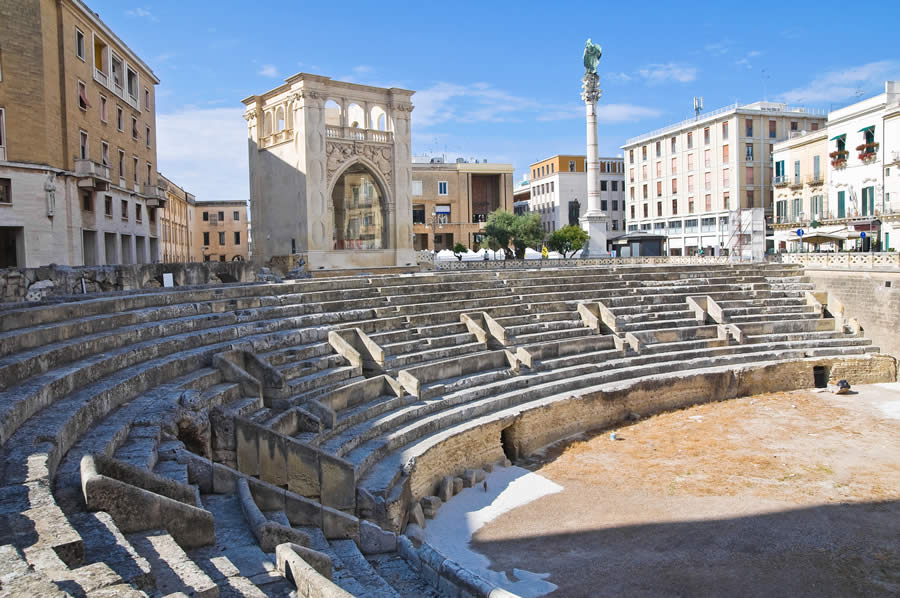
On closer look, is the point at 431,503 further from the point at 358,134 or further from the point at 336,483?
the point at 358,134

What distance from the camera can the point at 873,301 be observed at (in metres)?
21.8

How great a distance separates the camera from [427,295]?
17719 mm

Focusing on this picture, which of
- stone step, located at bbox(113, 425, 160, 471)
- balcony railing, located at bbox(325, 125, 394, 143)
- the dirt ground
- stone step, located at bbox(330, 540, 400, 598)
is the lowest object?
the dirt ground

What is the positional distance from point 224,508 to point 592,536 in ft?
17.8

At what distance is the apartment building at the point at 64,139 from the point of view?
868 inches

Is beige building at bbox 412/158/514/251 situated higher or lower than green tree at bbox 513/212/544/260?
higher

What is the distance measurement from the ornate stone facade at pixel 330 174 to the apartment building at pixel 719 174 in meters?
22.9

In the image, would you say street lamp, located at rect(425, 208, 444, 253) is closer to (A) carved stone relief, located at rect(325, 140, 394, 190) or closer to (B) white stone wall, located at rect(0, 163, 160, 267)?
(A) carved stone relief, located at rect(325, 140, 394, 190)

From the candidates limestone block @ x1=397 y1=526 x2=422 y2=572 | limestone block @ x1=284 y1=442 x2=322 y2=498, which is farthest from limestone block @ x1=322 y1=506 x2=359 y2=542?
limestone block @ x1=284 y1=442 x2=322 y2=498

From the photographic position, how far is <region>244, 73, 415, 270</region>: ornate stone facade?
27.3m

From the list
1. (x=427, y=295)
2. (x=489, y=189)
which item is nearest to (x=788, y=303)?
(x=427, y=295)

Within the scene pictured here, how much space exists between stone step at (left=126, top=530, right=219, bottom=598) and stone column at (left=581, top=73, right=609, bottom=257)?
102 feet

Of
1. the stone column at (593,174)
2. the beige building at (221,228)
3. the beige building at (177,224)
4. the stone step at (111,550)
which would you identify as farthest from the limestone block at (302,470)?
the beige building at (221,228)

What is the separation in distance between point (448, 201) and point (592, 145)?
23215mm
